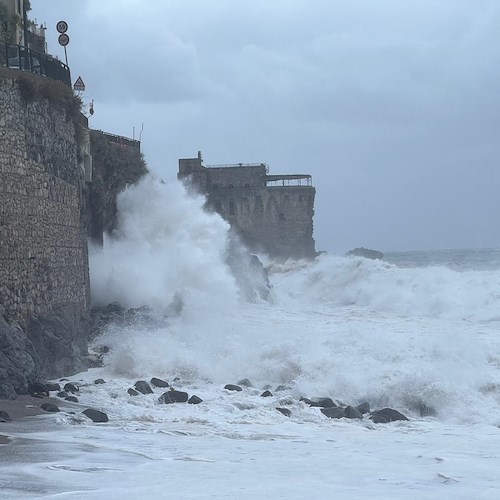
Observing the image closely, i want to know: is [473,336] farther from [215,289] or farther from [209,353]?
[215,289]

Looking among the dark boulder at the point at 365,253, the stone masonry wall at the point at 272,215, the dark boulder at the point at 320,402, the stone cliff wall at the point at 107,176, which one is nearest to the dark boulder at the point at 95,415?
the dark boulder at the point at 320,402

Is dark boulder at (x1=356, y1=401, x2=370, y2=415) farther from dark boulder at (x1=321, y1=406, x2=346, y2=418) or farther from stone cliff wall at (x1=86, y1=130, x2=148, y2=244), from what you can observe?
stone cliff wall at (x1=86, y1=130, x2=148, y2=244)

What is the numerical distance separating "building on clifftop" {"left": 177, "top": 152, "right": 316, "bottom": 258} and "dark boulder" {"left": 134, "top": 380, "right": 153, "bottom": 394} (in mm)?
39335

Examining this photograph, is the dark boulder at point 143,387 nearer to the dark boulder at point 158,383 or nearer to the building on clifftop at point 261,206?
the dark boulder at point 158,383

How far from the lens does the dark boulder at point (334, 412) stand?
14164mm

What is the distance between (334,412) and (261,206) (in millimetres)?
41655

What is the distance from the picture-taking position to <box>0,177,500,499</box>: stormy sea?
373 inches

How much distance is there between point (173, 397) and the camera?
48.5ft

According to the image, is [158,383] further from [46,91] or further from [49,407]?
[46,91]


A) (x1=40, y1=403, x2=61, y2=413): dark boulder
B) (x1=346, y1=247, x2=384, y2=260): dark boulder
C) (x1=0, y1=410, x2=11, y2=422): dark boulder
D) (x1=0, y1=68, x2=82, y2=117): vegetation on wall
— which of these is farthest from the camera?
(x1=346, y1=247, x2=384, y2=260): dark boulder

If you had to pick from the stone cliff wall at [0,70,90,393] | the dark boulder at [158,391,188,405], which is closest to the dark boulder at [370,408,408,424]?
the dark boulder at [158,391,188,405]

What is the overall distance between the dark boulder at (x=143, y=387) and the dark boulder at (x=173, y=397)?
2.32 ft

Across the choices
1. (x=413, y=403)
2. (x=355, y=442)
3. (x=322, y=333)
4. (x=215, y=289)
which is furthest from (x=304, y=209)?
(x=355, y=442)

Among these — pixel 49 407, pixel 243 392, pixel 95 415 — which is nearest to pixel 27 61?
pixel 243 392
